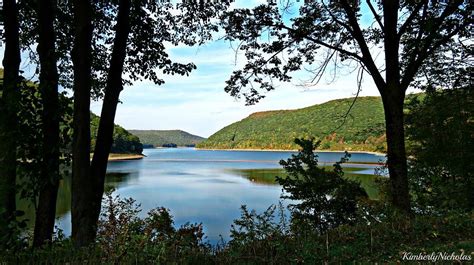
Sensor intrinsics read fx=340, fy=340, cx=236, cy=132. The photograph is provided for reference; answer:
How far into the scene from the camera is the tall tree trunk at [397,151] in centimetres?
704

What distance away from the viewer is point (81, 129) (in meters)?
4.79

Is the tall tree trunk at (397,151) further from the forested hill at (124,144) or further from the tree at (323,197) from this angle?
the forested hill at (124,144)

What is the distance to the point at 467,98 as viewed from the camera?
10.2 meters

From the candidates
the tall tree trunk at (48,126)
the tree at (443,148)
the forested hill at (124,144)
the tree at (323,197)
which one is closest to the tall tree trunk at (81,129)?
the tall tree trunk at (48,126)

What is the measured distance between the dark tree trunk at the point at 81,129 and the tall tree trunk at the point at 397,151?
5834 millimetres

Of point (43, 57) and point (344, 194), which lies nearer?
point (43, 57)

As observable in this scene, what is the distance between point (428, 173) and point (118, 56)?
36.5 ft

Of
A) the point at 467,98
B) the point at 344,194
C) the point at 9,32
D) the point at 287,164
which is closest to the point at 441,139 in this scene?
the point at 467,98

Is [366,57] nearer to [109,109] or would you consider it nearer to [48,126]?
[109,109]

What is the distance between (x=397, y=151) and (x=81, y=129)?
6000 millimetres

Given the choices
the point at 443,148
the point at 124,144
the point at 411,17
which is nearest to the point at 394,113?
the point at 411,17

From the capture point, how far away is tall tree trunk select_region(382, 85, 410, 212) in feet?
23.1

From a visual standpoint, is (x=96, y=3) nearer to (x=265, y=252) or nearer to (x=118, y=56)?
(x=118, y=56)

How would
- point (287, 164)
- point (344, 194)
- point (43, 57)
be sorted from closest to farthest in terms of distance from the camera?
point (43, 57), point (344, 194), point (287, 164)
